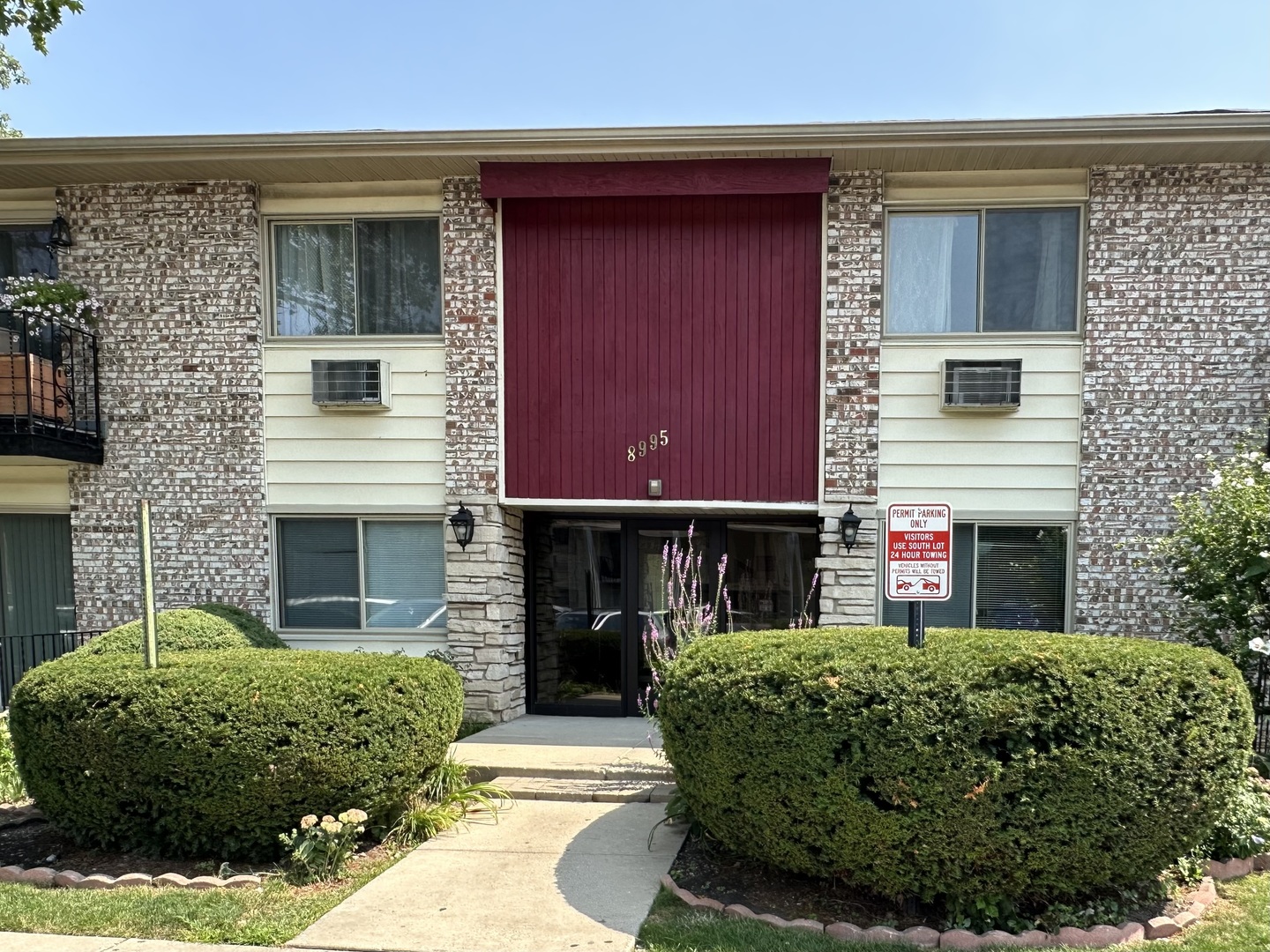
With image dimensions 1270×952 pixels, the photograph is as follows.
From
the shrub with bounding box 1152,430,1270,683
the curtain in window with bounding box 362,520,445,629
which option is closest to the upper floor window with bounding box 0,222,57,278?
the curtain in window with bounding box 362,520,445,629

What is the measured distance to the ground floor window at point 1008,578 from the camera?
6801 mm

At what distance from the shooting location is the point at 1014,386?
6621 mm

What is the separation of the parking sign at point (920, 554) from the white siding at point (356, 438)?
4753 millimetres

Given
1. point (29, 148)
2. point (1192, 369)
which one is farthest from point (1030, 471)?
point (29, 148)

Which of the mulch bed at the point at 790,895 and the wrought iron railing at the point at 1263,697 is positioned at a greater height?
the wrought iron railing at the point at 1263,697

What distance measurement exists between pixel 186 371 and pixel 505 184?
3740mm

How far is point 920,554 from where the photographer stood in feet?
12.6

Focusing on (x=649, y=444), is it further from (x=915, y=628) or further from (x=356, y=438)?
(x=915, y=628)

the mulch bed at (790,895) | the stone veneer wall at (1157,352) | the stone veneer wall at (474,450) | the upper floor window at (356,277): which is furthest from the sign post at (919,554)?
the upper floor window at (356,277)

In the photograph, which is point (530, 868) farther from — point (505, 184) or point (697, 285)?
point (505, 184)

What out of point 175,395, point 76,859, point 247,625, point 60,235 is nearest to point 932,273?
point 247,625

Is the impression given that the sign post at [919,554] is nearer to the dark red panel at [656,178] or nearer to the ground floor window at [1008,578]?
the ground floor window at [1008,578]

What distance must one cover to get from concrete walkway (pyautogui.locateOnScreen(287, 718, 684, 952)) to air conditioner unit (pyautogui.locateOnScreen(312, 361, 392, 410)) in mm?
3501

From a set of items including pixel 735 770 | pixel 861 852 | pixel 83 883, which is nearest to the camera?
pixel 861 852
